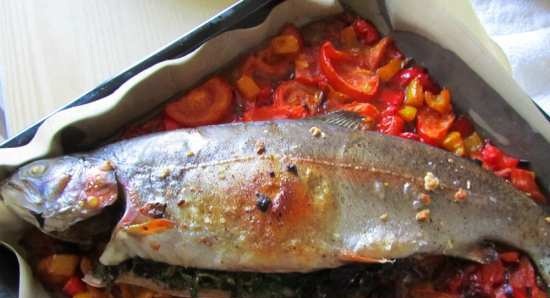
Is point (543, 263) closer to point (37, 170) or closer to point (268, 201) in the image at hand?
point (268, 201)

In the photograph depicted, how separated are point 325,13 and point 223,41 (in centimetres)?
39

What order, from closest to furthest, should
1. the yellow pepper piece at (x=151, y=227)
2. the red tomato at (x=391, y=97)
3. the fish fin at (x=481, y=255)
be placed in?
the yellow pepper piece at (x=151, y=227), the fish fin at (x=481, y=255), the red tomato at (x=391, y=97)

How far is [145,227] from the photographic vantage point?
1831 millimetres

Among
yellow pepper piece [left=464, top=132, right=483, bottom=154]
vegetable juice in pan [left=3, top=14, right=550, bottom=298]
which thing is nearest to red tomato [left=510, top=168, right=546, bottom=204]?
vegetable juice in pan [left=3, top=14, right=550, bottom=298]

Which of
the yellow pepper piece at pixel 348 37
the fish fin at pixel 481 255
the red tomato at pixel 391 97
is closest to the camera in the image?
the fish fin at pixel 481 255

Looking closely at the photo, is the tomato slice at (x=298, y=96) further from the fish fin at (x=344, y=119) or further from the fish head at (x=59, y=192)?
the fish head at (x=59, y=192)

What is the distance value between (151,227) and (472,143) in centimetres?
107

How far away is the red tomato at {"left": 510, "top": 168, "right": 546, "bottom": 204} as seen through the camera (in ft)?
7.18

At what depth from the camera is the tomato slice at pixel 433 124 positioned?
2.23 m

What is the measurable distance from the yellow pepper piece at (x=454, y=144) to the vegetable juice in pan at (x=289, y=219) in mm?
11

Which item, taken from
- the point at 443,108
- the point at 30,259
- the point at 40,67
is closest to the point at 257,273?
the point at 30,259

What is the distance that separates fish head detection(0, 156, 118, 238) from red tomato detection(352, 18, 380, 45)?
1.00 meters

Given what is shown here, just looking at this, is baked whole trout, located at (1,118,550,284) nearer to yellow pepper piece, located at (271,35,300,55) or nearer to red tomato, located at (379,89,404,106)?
red tomato, located at (379,89,404,106)

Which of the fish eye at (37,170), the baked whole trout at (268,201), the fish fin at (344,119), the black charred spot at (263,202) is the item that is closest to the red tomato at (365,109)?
the fish fin at (344,119)
